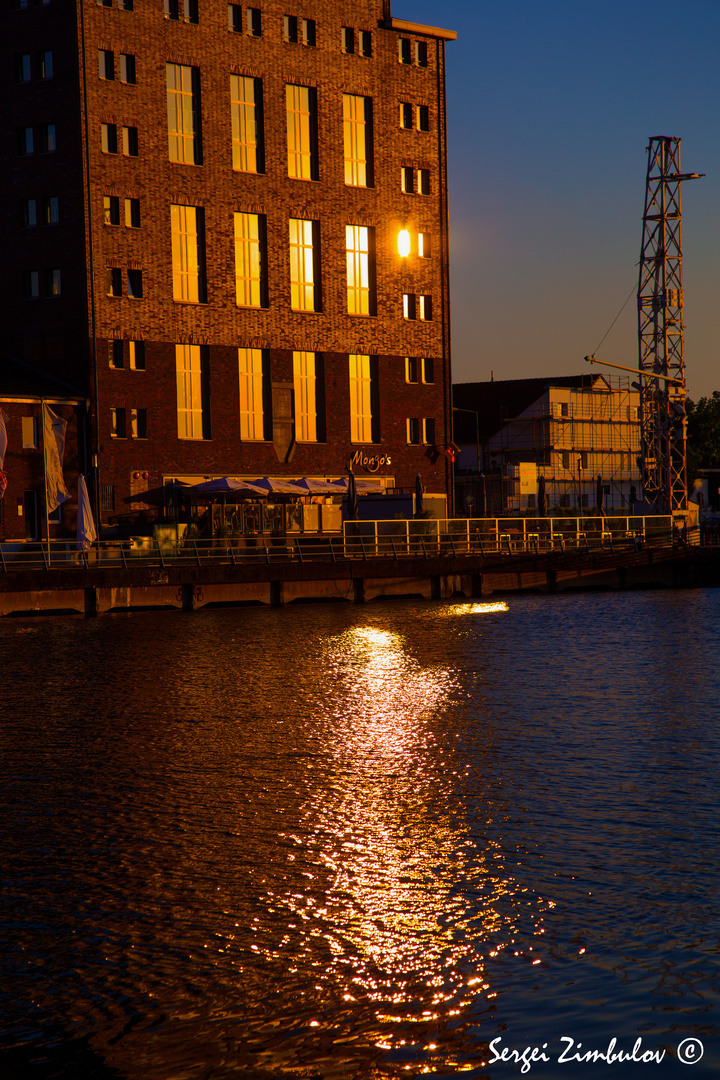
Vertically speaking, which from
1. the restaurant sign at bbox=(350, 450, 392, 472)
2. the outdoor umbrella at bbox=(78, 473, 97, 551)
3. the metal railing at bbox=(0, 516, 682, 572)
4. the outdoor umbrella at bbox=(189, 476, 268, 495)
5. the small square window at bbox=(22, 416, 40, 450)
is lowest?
the metal railing at bbox=(0, 516, 682, 572)

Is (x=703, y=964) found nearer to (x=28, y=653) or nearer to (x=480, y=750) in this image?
(x=480, y=750)

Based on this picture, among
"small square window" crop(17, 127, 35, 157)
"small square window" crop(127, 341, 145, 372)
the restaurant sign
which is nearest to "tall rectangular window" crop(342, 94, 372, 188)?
the restaurant sign

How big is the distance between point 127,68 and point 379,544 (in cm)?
2604

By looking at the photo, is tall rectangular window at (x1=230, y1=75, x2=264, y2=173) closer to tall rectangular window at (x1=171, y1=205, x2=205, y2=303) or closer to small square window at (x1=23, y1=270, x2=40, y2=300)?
tall rectangular window at (x1=171, y1=205, x2=205, y2=303)

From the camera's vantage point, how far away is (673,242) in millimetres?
80625

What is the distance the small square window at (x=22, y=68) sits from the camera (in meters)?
59.3

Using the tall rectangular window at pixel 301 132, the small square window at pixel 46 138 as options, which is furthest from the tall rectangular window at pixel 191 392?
the tall rectangular window at pixel 301 132

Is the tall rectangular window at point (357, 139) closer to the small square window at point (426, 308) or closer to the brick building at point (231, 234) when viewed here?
the brick building at point (231, 234)

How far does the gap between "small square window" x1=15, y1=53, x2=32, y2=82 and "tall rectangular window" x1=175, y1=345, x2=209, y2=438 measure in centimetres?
1383

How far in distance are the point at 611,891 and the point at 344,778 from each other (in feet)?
21.4

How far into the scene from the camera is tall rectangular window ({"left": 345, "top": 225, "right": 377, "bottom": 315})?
223 feet

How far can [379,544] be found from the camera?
172ft

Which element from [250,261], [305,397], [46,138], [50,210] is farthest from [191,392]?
[46,138]

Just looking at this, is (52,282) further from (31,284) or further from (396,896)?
(396,896)
